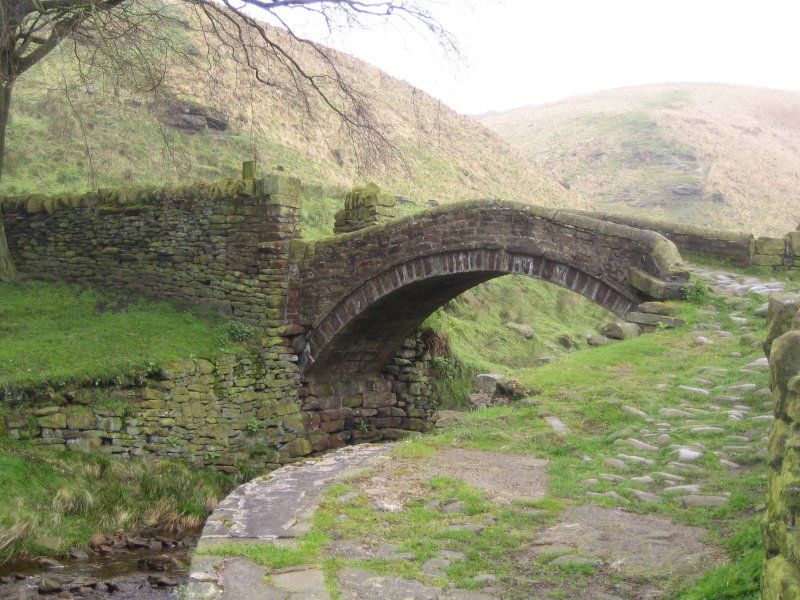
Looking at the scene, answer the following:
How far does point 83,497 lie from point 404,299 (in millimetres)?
6045

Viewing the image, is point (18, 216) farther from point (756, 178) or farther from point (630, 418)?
point (756, 178)

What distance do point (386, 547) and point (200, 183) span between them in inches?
419

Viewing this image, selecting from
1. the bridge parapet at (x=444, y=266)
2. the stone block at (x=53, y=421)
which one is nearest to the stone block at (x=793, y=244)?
the bridge parapet at (x=444, y=266)

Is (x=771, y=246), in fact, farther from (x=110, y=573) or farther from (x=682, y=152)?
(x=682, y=152)

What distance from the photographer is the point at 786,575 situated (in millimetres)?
2943

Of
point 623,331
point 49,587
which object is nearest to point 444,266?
point 623,331

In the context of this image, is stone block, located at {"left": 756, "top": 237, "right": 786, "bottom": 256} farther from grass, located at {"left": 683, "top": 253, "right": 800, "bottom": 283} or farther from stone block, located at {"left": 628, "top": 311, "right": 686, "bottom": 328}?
stone block, located at {"left": 628, "top": 311, "right": 686, "bottom": 328}

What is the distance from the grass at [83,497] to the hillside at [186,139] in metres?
4.63

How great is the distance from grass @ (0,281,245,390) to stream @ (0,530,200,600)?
2974 mm

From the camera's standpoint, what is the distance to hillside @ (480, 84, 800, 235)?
4562 centimetres

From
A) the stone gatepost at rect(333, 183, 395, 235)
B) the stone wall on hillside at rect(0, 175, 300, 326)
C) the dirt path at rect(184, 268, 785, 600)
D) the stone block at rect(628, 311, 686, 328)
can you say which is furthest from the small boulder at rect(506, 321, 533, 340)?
the dirt path at rect(184, 268, 785, 600)

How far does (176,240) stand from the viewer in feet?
49.3


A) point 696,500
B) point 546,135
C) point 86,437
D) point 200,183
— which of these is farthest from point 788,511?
point 546,135

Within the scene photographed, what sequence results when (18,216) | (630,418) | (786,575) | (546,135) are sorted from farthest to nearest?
(546,135)
(18,216)
(630,418)
(786,575)
